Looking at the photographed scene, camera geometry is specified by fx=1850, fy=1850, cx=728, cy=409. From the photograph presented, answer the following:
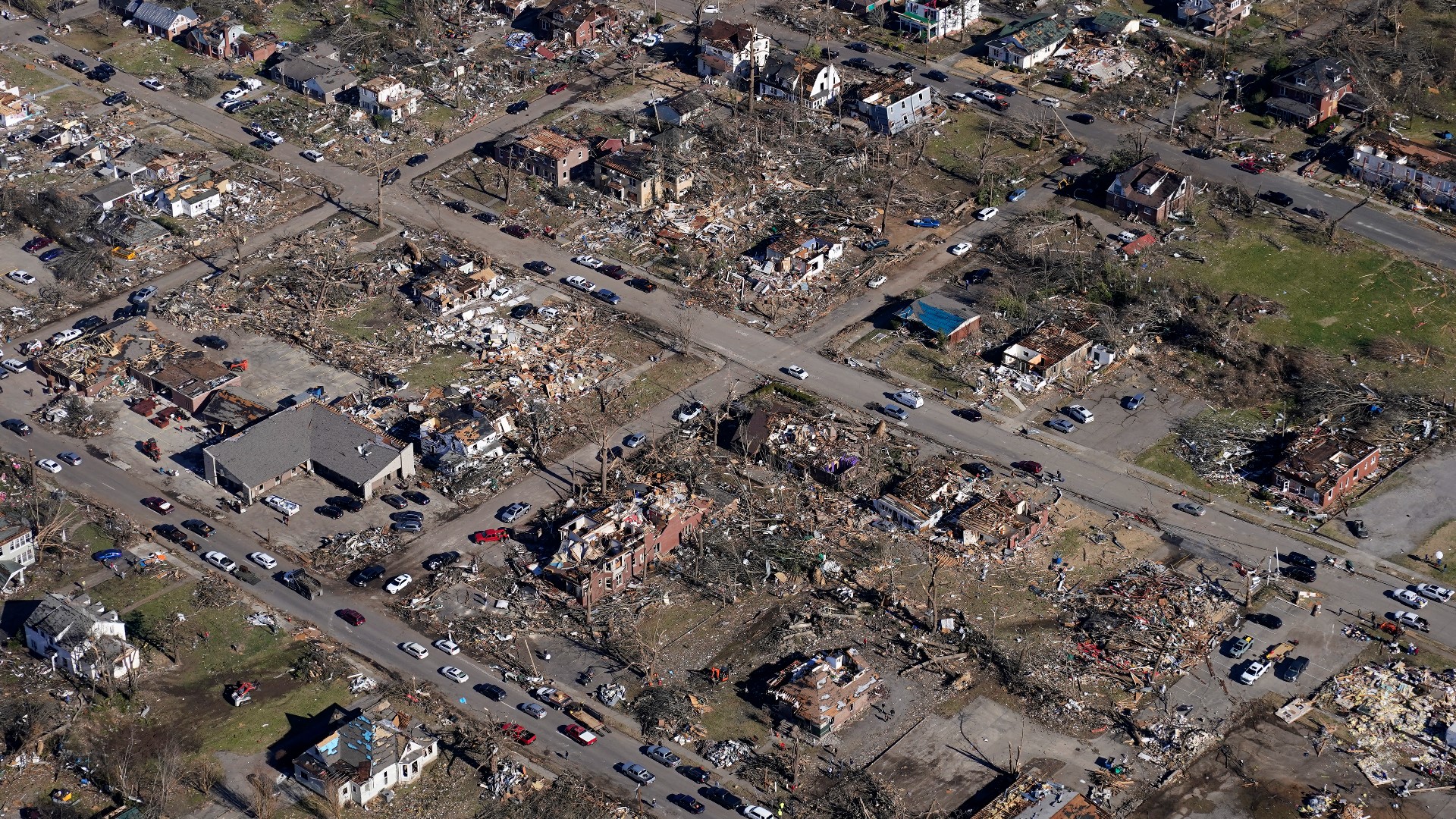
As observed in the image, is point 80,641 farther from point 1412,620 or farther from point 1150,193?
point 1150,193

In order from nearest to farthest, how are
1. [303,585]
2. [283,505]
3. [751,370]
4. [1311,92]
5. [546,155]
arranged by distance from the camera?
1. [303,585]
2. [283,505]
3. [751,370]
4. [546,155]
5. [1311,92]

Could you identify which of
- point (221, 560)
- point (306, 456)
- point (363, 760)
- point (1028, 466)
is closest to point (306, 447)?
point (306, 456)

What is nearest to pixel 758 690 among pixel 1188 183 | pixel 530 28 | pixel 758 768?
pixel 758 768

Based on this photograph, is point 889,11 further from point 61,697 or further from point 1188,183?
point 61,697

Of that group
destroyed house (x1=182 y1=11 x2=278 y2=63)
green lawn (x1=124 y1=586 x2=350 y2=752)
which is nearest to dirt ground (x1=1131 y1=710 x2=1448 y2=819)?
green lawn (x1=124 y1=586 x2=350 y2=752)

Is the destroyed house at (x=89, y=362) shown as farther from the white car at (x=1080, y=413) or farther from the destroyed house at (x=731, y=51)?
the white car at (x=1080, y=413)

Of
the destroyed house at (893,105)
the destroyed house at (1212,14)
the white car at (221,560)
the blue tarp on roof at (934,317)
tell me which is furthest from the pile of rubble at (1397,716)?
the destroyed house at (1212,14)

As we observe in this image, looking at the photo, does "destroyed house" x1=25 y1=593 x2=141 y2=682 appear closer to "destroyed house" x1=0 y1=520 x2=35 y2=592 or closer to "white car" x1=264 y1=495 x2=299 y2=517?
"destroyed house" x1=0 y1=520 x2=35 y2=592
